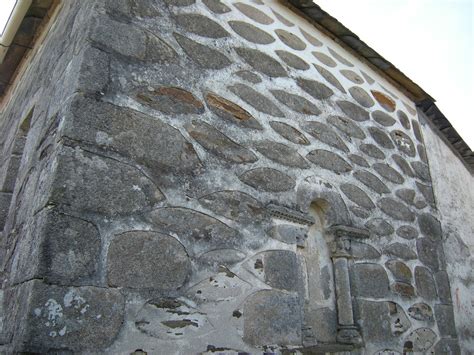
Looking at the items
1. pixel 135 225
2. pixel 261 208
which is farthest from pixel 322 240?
pixel 135 225

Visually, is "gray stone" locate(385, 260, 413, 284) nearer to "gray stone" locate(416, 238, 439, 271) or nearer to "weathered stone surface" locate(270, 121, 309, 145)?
"gray stone" locate(416, 238, 439, 271)

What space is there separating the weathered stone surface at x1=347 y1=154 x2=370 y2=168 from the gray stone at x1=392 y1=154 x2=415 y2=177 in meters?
0.51

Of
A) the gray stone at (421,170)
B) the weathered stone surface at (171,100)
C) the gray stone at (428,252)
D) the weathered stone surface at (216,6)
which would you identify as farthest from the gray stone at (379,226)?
the weathered stone surface at (216,6)

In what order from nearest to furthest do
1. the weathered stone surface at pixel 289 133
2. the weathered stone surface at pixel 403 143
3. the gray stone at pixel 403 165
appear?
the weathered stone surface at pixel 289 133 → the gray stone at pixel 403 165 → the weathered stone surface at pixel 403 143

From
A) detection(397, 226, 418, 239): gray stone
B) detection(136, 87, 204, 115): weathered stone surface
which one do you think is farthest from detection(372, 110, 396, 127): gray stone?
detection(136, 87, 204, 115): weathered stone surface

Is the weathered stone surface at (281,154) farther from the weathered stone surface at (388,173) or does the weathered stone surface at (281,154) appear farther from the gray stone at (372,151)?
the weathered stone surface at (388,173)

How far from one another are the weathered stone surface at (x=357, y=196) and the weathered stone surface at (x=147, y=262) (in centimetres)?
146

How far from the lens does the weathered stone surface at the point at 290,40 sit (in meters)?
3.03

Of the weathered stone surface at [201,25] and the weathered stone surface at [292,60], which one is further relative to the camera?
the weathered stone surface at [292,60]

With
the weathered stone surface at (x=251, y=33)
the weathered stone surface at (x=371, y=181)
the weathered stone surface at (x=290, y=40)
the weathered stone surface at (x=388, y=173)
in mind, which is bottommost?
the weathered stone surface at (x=371, y=181)

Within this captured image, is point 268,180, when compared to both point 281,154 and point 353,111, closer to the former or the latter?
point 281,154

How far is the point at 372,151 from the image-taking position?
3.26 meters

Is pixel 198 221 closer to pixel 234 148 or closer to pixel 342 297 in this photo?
pixel 234 148

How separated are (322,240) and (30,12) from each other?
2.88 metres
